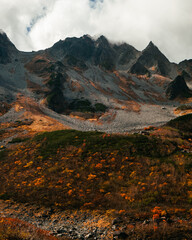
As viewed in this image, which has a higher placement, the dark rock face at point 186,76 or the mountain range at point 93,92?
the dark rock face at point 186,76

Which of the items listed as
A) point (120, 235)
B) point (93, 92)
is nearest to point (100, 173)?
point (120, 235)

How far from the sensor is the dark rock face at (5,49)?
156m

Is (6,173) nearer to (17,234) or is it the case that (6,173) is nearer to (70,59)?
(17,234)

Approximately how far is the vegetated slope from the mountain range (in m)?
31.8

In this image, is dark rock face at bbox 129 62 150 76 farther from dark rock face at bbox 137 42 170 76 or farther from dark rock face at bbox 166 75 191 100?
dark rock face at bbox 166 75 191 100

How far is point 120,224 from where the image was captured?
10047mm

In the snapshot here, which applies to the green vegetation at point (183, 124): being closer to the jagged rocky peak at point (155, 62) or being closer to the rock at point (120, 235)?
the rock at point (120, 235)

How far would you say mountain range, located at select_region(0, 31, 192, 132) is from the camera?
7019 cm

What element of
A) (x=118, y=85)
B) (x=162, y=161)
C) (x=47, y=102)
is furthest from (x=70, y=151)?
(x=118, y=85)

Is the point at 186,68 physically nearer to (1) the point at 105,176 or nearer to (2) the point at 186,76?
(2) the point at 186,76

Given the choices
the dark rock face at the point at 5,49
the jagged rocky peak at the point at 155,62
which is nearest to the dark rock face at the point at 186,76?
the jagged rocky peak at the point at 155,62

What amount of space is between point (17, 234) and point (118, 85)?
142 m

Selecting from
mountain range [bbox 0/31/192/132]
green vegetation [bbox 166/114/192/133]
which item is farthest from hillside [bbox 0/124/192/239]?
mountain range [bbox 0/31/192/132]

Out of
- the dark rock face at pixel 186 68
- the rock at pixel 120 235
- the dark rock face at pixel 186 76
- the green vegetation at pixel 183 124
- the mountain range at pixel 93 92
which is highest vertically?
the dark rock face at pixel 186 68
